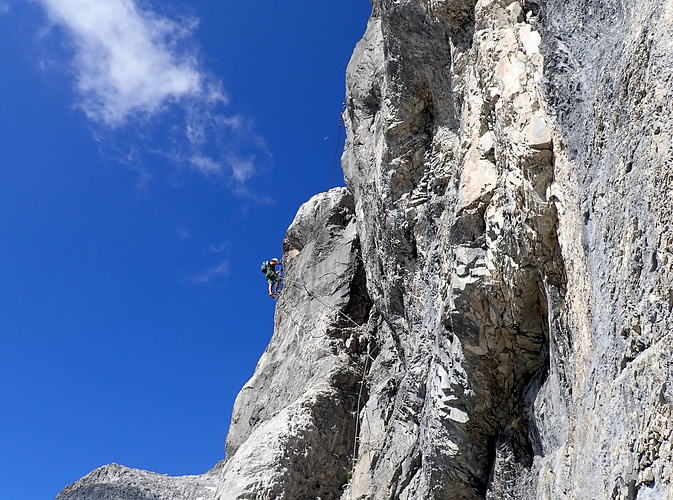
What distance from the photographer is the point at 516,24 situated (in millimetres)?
7484

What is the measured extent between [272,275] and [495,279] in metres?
12.6

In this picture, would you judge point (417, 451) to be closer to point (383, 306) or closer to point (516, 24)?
point (383, 306)

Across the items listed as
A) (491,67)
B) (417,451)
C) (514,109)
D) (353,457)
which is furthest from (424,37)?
(353,457)

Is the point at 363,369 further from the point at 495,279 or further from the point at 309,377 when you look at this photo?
the point at 495,279

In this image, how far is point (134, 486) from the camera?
17562 millimetres

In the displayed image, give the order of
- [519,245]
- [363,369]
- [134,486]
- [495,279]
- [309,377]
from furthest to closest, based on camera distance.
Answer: [134,486] < [309,377] < [363,369] < [495,279] < [519,245]

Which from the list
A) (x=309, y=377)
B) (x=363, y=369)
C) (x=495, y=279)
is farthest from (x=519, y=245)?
(x=309, y=377)

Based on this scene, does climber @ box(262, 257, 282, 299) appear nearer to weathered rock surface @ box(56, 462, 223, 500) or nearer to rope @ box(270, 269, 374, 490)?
rope @ box(270, 269, 374, 490)

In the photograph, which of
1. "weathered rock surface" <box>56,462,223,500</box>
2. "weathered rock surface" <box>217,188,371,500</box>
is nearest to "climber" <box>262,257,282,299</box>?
"weathered rock surface" <box>217,188,371,500</box>

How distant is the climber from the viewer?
64.2ft

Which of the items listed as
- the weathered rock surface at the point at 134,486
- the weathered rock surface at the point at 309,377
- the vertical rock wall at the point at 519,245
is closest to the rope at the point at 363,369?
the weathered rock surface at the point at 309,377

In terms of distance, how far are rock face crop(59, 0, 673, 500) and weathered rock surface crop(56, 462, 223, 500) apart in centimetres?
317

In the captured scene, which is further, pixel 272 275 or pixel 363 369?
pixel 272 275

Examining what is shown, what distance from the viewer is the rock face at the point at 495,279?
4.39 metres
